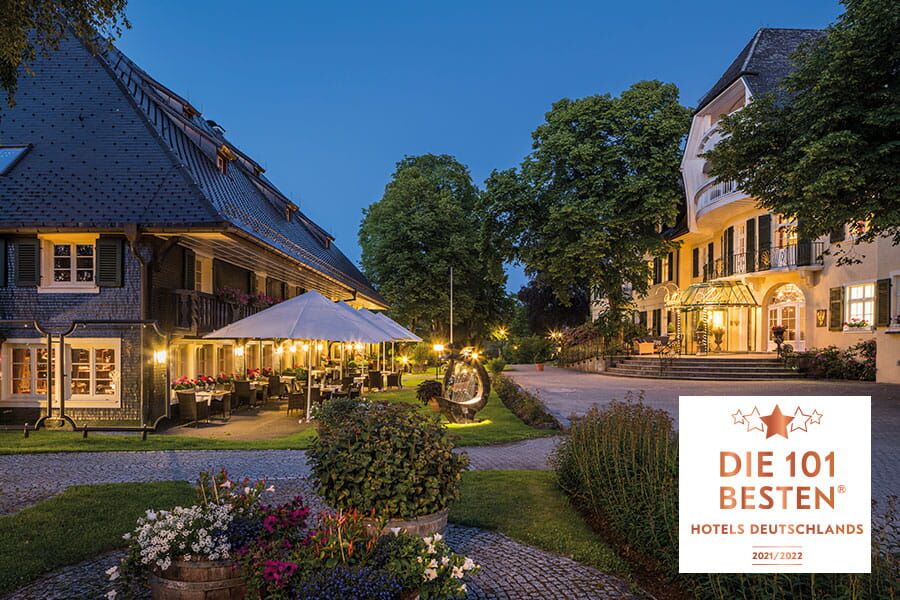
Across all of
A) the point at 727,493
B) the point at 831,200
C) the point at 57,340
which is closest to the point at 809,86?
the point at 831,200

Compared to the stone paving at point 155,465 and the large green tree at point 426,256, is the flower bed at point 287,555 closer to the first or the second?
the stone paving at point 155,465

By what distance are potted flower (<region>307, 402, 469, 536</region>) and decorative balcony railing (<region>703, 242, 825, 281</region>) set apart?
20835 mm

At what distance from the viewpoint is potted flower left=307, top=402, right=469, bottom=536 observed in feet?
15.0

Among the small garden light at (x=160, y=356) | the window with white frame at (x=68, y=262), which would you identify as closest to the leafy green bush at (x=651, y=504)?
the small garden light at (x=160, y=356)

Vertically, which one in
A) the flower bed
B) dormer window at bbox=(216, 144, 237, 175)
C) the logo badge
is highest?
dormer window at bbox=(216, 144, 237, 175)

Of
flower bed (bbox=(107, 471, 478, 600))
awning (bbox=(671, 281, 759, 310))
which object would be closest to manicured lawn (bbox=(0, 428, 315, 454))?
flower bed (bbox=(107, 471, 478, 600))

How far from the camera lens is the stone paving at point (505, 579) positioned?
15.4 feet

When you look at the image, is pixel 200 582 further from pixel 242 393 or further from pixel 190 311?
pixel 242 393

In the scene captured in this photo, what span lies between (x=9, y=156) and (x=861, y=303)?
25996 millimetres

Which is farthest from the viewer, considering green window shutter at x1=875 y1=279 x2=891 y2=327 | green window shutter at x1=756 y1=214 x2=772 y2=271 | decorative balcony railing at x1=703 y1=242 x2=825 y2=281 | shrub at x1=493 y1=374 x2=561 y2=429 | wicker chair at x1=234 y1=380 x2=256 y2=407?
green window shutter at x1=756 y1=214 x2=772 y2=271

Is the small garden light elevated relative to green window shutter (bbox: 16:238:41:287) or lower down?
lower down

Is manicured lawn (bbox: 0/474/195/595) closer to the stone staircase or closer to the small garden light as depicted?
the small garden light

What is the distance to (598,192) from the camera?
91.4 ft

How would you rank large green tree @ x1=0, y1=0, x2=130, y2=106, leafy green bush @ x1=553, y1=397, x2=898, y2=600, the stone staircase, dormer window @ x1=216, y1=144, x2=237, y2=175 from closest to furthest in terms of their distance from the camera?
leafy green bush @ x1=553, y1=397, x2=898, y2=600, large green tree @ x1=0, y1=0, x2=130, y2=106, dormer window @ x1=216, y1=144, x2=237, y2=175, the stone staircase
